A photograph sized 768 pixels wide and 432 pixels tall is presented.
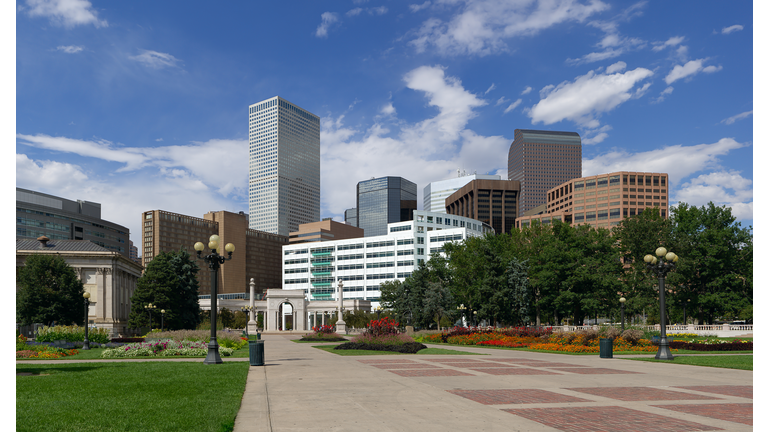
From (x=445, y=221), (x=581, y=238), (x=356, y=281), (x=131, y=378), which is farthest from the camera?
(x=445, y=221)

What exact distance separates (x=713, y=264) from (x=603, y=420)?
59673 millimetres

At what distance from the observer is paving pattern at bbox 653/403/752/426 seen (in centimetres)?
957

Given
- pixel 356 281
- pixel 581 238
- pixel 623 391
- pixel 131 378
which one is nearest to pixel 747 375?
pixel 623 391

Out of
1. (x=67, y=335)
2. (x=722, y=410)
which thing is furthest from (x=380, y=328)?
(x=67, y=335)

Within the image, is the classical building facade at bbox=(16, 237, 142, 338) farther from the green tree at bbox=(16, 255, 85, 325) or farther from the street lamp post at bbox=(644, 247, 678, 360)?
the street lamp post at bbox=(644, 247, 678, 360)

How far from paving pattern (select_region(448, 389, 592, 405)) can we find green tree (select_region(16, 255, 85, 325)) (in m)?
59.2

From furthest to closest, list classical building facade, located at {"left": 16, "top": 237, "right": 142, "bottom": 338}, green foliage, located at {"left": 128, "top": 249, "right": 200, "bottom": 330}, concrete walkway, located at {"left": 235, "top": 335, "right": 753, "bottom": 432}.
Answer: classical building facade, located at {"left": 16, "top": 237, "right": 142, "bottom": 338} → green foliage, located at {"left": 128, "top": 249, "right": 200, "bottom": 330} → concrete walkway, located at {"left": 235, "top": 335, "right": 753, "bottom": 432}

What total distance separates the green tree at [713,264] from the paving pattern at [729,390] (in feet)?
161

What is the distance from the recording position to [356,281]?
5635 inches

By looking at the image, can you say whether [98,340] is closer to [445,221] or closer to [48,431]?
[48,431]

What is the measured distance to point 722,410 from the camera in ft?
34.3

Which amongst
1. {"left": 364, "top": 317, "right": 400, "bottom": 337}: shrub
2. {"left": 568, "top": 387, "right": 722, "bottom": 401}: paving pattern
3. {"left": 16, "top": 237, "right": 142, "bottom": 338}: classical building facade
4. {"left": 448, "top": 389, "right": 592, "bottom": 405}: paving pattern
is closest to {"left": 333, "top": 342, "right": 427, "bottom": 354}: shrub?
{"left": 364, "top": 317, "right": 400, "bottom": 337}: shrub

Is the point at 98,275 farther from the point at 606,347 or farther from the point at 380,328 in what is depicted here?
the point at 606,347

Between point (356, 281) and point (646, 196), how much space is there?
12187cm
